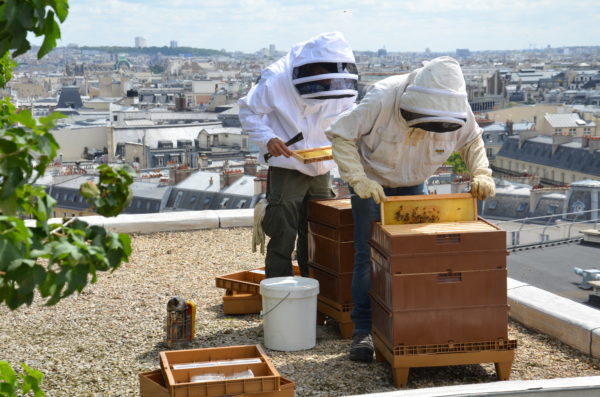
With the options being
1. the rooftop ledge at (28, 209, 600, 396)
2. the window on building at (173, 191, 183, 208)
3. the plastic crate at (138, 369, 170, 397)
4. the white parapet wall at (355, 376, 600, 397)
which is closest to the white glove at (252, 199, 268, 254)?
the rooftop ledge at (28, 209, 600, 396)

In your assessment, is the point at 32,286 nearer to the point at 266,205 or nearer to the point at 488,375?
the point at 488,375

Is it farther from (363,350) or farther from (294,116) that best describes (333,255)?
(294,116)

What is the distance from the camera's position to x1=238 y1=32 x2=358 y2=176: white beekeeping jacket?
5.81m

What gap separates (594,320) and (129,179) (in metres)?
3.78

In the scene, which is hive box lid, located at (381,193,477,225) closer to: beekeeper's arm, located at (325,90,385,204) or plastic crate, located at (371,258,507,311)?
beekeeper's arm, located at (325,90,385,204)

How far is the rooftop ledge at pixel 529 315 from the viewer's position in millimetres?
4527

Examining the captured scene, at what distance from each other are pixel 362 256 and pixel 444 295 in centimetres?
75

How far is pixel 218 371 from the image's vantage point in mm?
4613

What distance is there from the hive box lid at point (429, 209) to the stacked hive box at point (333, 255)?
0.70m

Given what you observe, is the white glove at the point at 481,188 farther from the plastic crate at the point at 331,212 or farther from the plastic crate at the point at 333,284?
the plastic crate at the point at 333,284

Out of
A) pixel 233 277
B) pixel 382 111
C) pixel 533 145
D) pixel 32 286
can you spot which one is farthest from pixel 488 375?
pixel 533 145

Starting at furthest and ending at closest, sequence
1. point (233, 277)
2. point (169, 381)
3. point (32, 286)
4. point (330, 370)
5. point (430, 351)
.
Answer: point (233, 277), point (330, 370), point (430, 351), point (169, 381), point (32, 286)

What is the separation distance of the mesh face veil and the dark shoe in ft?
4.84

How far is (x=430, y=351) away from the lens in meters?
4.83
